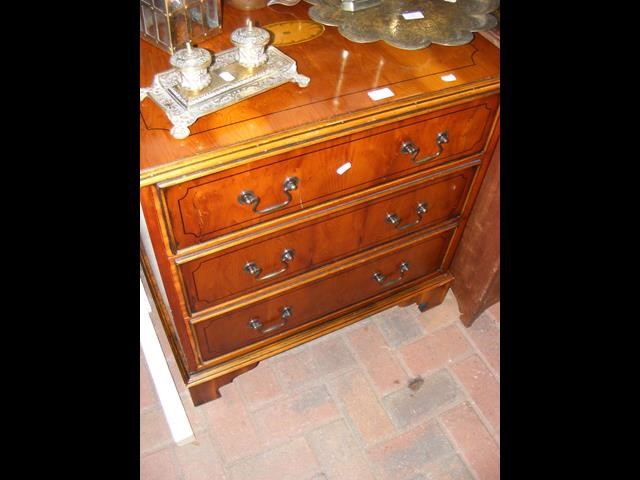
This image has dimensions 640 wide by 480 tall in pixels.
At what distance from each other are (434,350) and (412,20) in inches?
59.4

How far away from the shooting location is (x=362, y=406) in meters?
2.19

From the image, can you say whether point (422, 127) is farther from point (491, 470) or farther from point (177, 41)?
point (491, 470)

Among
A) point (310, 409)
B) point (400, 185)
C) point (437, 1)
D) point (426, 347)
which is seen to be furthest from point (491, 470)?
point (437, 1)

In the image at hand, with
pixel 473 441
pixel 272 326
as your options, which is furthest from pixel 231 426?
pixel 473 441

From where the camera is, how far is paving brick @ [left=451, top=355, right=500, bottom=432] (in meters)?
2.21

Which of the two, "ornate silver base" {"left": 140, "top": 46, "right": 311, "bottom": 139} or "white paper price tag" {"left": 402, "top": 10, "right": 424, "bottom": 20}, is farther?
"white paper price tag" {"left": 402, "top": 10, "right": 424, "bottom": 20}

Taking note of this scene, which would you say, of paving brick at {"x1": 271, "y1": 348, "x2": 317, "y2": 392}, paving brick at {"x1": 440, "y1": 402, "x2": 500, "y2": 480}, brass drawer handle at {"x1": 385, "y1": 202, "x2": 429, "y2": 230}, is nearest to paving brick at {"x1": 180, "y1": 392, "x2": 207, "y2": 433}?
paving brick at {"x1": 271, "y1": 348, "x2": 317, "y2": 392}

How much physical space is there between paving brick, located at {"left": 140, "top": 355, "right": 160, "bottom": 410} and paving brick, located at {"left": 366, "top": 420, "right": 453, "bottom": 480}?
0.97 m

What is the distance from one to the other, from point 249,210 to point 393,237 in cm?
70

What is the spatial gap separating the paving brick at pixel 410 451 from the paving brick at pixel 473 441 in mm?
58

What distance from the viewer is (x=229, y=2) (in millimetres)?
1701

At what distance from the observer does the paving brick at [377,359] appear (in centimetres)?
227

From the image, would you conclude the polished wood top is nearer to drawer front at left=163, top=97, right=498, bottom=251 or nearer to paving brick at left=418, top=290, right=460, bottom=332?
drawer front at left=163, top=97, right=498, bottom=251

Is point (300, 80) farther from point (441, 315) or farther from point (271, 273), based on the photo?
point (441, 315)
